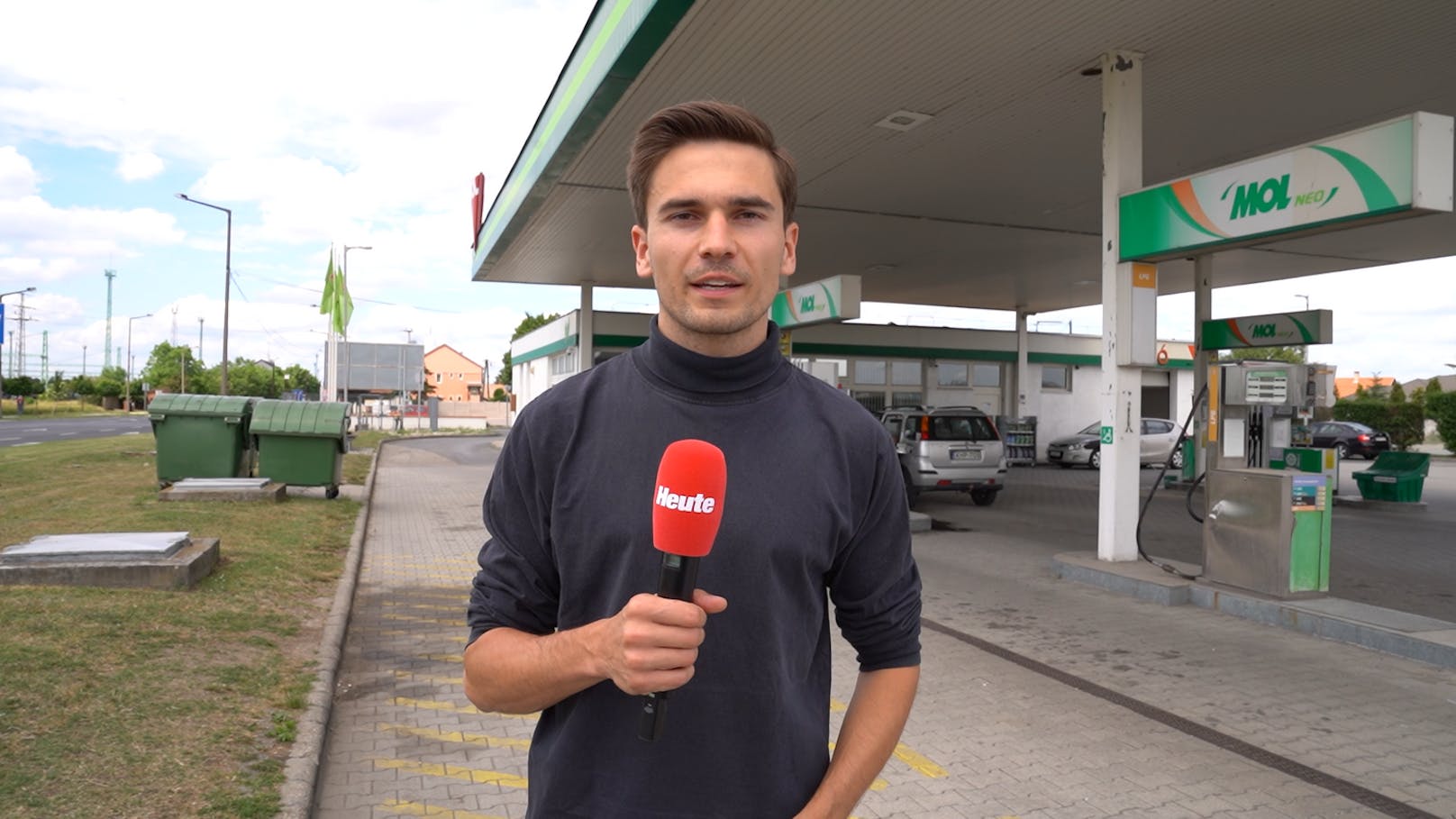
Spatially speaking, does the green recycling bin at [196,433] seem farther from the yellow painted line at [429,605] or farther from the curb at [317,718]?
the yellow painted line at [429,605]

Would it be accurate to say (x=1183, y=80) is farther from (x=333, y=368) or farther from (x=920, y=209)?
(x=333, y=368)

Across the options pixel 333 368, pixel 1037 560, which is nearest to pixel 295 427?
pixel 1037 560

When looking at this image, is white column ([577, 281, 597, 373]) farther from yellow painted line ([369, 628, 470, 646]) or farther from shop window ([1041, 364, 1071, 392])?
yellow painted line ([369, 628, 470, 646])

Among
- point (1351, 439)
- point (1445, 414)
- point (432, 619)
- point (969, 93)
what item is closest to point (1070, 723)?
point (432, 619)

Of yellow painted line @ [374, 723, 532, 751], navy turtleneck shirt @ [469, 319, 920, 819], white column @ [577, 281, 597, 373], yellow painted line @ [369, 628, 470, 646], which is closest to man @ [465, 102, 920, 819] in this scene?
navy turtleneck shirt @ [469, 319, 920, 819]

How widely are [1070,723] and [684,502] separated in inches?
204

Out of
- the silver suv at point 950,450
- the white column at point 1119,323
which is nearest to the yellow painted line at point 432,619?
the white column at point 1119,323

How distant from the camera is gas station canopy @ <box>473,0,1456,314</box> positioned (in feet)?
30.6

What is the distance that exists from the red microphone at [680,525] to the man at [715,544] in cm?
17

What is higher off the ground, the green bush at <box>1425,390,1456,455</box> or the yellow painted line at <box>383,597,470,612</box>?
the green bush at <box>1425,390,1456,455</box>

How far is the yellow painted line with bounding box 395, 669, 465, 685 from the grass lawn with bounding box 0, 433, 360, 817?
625mm

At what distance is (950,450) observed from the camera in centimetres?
1720

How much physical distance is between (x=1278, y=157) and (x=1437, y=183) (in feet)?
4.22

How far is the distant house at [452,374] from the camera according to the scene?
137 meters
